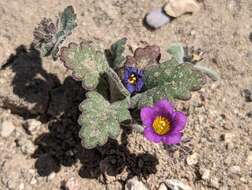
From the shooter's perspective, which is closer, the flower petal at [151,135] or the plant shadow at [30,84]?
the flower petal at [151,135]

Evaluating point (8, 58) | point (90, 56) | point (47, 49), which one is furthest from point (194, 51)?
point (8, 58)

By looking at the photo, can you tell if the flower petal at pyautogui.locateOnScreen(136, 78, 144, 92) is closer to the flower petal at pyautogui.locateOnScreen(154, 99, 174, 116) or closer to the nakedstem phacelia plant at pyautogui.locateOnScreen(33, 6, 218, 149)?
the nakedstem phacelia plant at pyautogui.locateOnScreen(33, 6, 218, 149)

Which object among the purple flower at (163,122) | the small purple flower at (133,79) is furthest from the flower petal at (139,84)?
the purple flower at (163,122)

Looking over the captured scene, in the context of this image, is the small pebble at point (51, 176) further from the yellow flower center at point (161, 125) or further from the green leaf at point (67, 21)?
the green leaf at point (67, 21)

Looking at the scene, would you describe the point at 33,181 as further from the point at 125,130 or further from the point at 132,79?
the point at 132,79

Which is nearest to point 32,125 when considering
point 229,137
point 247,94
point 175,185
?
point 175,185

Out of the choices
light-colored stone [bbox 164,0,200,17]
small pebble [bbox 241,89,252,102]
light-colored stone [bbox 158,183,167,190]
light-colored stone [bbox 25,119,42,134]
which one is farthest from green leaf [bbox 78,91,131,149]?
light-colored stone [bbox 164,0,200,17]
